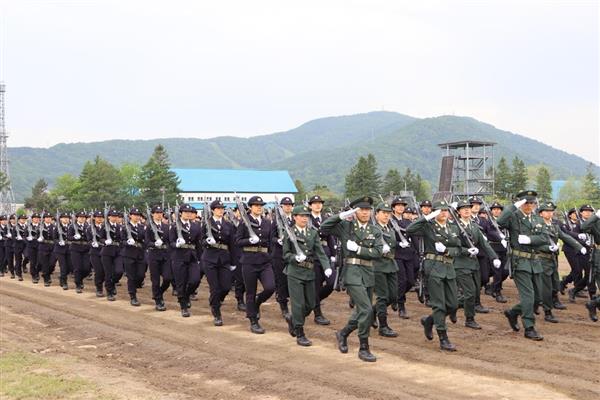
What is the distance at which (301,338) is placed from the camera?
9.23m

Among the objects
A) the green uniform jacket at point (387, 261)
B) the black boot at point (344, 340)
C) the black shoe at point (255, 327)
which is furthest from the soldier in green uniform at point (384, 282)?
the black shoe at point (255, 327)

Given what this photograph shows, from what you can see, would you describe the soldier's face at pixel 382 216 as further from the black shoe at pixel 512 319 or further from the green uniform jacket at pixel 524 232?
the black shoe at pixel 512 319

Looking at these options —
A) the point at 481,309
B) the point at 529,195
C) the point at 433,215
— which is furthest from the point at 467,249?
the point at 481,309

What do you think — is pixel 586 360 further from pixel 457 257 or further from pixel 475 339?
pixel 457 257

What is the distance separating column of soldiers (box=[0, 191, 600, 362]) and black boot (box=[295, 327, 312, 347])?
14 millimetres

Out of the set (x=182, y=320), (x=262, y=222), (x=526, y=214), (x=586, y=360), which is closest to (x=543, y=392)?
(x=586, y=360)

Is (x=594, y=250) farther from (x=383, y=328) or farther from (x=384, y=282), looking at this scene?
(x=383, y=328)

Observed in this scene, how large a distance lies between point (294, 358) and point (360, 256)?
5.06 ft

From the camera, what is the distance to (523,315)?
9.34 m

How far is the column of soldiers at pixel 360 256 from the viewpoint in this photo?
8.68 meters

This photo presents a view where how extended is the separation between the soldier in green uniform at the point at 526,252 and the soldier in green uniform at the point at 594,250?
4.72 feet

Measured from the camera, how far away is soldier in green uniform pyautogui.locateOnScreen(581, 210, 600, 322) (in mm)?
10727

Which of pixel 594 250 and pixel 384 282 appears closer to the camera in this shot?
pixel 384 282

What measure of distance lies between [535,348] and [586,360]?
30.4 inches
